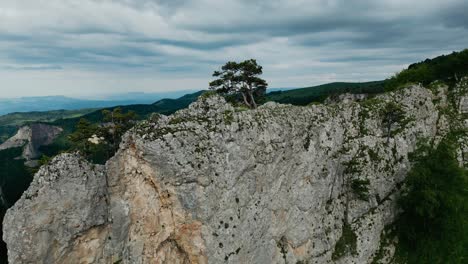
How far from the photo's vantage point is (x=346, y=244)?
4484cm

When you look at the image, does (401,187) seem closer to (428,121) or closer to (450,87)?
(428,121)

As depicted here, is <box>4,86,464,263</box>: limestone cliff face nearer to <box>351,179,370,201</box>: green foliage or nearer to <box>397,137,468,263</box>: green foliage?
<box>351,179,370,201</box>: green foliage

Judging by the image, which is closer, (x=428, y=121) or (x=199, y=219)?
(x=199, y=219)

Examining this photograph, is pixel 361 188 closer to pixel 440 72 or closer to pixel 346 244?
pixel 346 244

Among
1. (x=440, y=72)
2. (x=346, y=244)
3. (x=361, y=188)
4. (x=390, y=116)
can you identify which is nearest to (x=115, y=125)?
(x=361, y=188)

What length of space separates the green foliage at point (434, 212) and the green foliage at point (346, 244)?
8462 mm

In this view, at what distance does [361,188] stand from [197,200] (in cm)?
2602

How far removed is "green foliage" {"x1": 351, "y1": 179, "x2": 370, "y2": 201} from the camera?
151 ft

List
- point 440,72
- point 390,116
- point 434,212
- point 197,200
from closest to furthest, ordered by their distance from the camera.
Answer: point 197,200
point 434,212
point 390,116
point 440,72

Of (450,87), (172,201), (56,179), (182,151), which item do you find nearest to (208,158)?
(182,151)

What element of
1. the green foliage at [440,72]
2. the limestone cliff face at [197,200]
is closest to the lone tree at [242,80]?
the limestone cliff face at [197,200]

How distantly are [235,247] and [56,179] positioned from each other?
20.6 metres

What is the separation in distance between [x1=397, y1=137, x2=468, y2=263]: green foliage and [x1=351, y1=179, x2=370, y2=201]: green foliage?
5.68 m

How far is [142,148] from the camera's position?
32906mm
